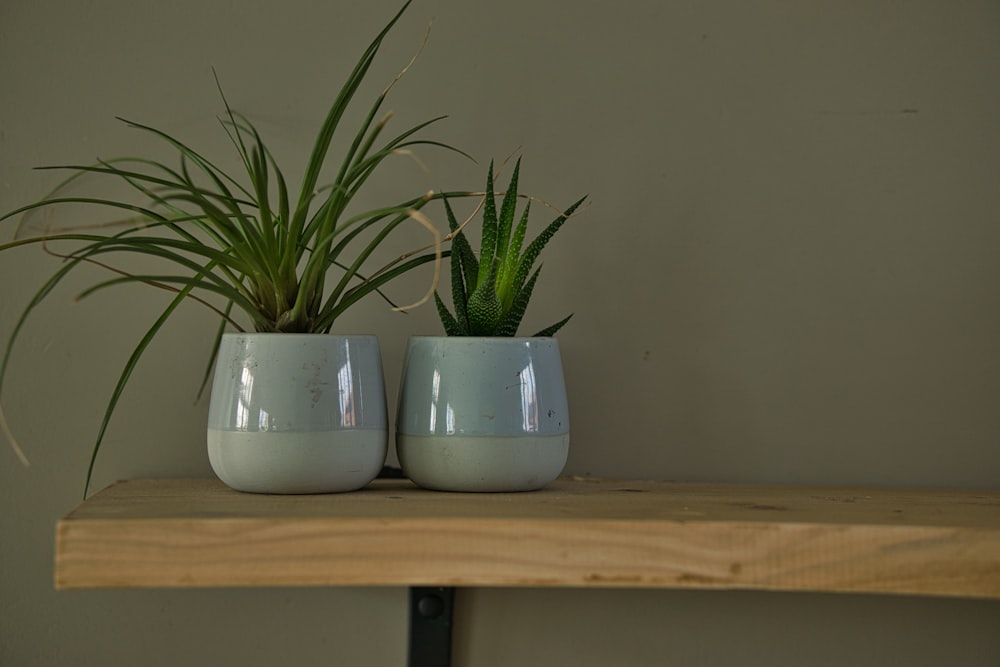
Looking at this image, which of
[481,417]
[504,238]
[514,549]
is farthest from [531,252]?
[514,549]

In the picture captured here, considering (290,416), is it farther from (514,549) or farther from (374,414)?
(514,549)

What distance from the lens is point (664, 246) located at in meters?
0.78

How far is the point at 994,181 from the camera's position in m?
0.78

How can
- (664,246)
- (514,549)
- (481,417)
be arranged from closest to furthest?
1. (514,549)
2. (481,417)
3. (664,246)

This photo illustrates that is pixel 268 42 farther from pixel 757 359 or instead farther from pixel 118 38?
Answer: pixel 757 359

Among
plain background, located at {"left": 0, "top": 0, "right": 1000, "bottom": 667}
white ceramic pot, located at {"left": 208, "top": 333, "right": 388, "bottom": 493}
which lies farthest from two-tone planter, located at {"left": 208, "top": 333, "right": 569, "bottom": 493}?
plain background, located at {"left": 0, "top": 0, "right": 1000, "bottom": 667}

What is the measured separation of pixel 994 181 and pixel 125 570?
727 millimetres

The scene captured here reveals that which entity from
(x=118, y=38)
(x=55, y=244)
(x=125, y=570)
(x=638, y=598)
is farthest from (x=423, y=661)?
(x=118, y=38)

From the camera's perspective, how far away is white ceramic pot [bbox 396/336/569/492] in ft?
2.06

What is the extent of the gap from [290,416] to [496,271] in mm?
176

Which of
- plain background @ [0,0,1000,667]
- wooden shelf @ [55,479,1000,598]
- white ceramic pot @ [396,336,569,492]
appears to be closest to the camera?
wooden shelf @ [55,479,1000,598]

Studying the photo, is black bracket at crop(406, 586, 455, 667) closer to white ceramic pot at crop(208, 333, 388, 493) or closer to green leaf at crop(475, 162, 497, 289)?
white ceramic pot at crop(208, 333, 388, 493)

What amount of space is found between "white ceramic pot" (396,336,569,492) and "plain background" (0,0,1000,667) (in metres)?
0.12

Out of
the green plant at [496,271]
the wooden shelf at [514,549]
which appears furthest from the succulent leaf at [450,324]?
the wooden shelf at [514,549]
